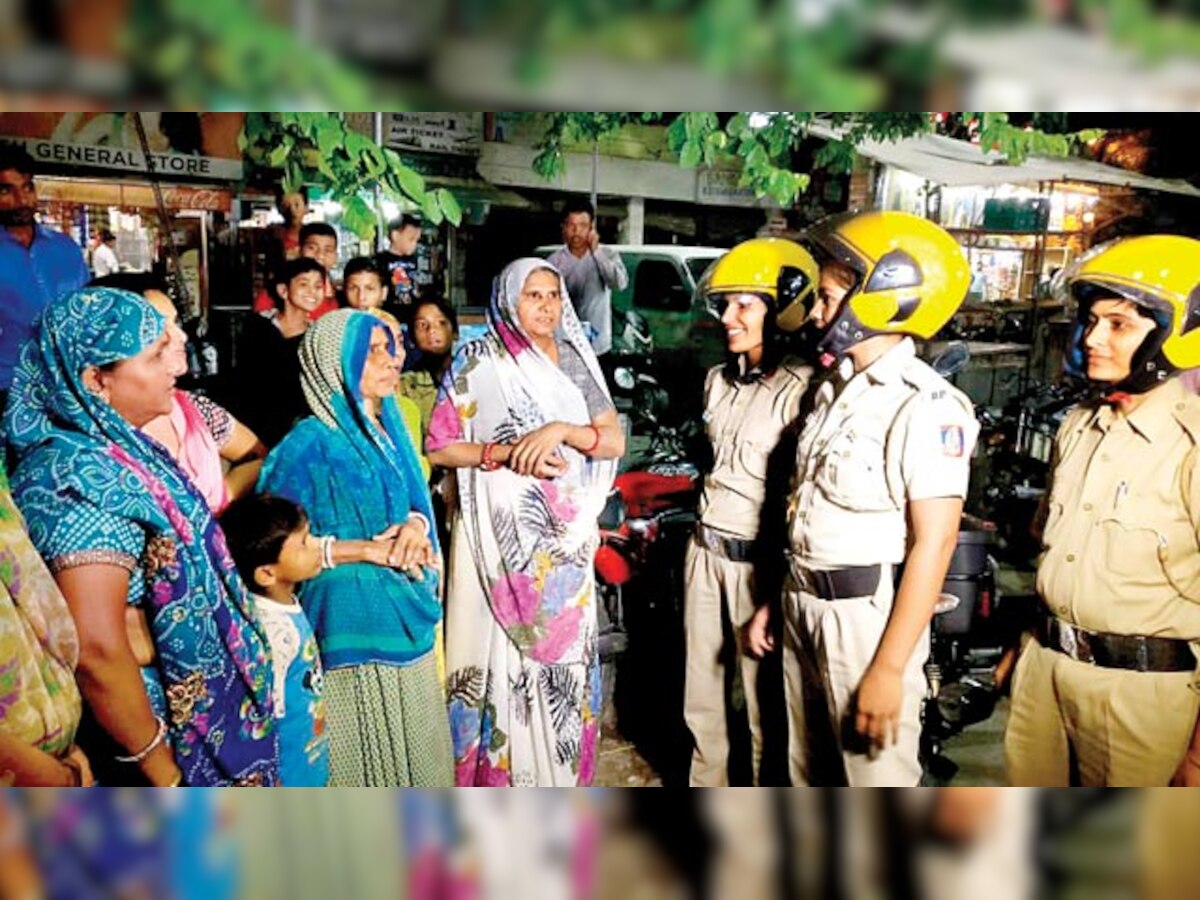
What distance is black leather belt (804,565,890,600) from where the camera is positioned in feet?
8.77

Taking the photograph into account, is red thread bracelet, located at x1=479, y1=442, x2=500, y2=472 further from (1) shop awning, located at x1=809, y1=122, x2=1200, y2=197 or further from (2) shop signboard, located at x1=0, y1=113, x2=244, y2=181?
(1) shop awning, located at x1=809, y1=122, x2=1200, y2=197

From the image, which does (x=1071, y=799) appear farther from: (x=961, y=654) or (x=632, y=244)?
(x=632, y=244)

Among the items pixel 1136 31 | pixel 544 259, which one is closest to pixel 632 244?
pixel 544 259

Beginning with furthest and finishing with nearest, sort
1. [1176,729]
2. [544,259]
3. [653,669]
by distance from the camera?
[653,669], [544,259], [1176,729]

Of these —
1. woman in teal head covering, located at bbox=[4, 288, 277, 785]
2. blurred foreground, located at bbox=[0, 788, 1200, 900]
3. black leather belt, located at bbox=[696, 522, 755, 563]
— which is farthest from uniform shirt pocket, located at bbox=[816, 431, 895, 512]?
woman in teal head covering, located at bbox=[4, 288, 277, 785]

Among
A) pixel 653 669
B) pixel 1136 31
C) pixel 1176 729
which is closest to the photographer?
pixel 1136 31

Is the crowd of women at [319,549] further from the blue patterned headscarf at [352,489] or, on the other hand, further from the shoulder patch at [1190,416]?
the shoulder patch at [1190,416]

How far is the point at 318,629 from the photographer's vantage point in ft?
9.02

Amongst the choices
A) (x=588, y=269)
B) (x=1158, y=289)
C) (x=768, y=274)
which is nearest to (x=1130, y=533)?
(x=1158, y=289)

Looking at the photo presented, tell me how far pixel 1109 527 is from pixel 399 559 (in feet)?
6.73

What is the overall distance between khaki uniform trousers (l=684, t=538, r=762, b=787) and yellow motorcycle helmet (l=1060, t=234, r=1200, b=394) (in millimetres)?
1339

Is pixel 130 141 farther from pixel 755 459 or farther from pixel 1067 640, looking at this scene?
pixel 1067 640

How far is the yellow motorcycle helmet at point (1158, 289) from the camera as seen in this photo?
93.4 inches

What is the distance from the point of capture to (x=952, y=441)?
2539mm
